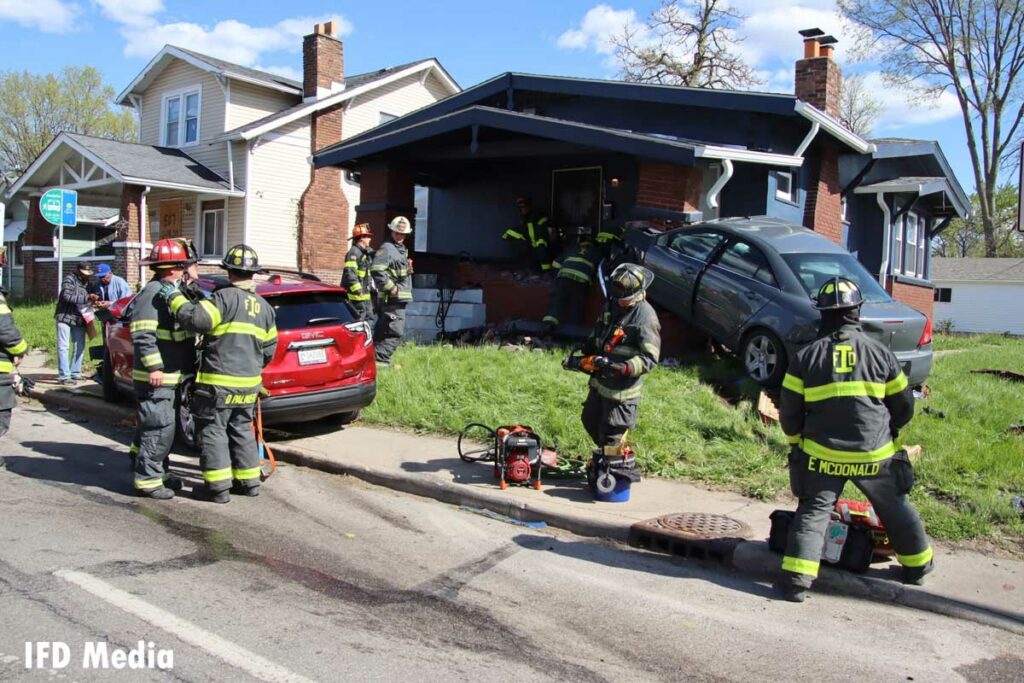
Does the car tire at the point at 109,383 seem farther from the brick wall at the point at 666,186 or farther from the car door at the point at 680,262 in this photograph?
the brick wall at the point at 666,186

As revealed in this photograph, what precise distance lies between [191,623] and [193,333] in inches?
110

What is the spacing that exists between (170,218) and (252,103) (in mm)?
4224

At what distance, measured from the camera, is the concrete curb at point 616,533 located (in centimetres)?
462

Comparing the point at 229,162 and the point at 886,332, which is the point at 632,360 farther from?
the point at 229,162

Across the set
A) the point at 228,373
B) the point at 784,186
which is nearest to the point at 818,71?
the point at 784,186

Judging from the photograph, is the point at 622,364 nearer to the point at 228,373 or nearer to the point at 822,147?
the point at 228,373

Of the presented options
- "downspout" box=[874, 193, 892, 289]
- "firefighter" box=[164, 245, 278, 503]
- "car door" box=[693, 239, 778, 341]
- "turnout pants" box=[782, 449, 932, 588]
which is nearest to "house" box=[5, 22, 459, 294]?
"downspout" box=[874, 193, 892, 289]

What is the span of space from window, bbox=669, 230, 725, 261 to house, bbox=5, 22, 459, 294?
13592mm

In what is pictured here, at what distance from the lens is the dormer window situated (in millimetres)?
24531

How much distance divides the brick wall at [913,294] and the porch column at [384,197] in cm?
1040

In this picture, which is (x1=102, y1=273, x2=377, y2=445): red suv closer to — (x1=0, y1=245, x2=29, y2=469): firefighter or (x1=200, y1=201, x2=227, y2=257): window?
(x1=0, y1=245, x2=29, y2=469): firefighter

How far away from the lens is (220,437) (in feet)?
20.5

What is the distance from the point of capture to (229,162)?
22703mm

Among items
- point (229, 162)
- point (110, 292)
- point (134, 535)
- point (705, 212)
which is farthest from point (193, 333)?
point (229, 162)
